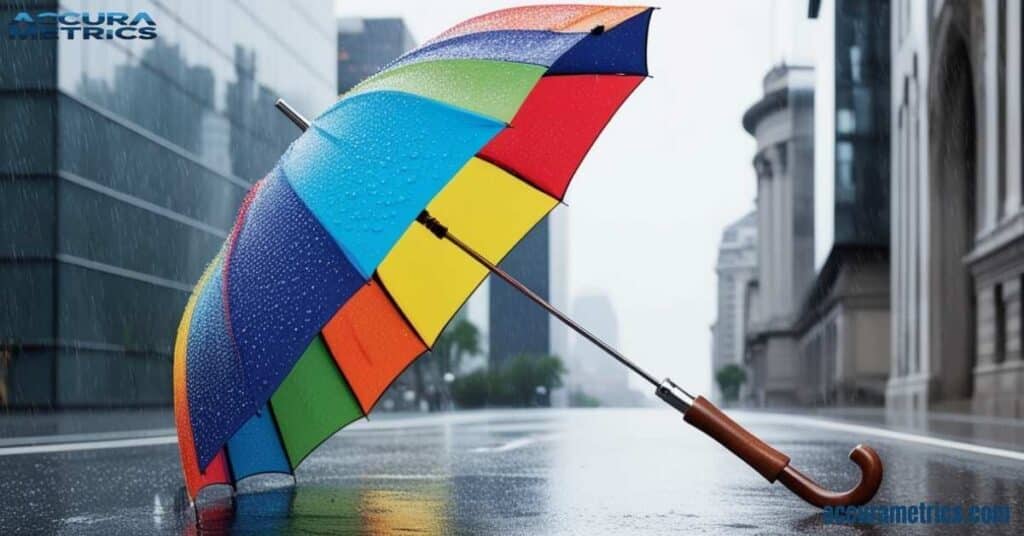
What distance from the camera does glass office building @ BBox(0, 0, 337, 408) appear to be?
3225 centimetres

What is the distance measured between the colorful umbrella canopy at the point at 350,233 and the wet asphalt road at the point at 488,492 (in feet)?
1.55

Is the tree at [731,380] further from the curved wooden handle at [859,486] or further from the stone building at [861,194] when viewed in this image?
Result: the curved wooden handle at [859,486]

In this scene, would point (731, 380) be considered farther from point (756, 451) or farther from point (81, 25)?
point (756, 451)

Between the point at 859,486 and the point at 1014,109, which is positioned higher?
the point at 1014,109

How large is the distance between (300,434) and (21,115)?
92.3 feet

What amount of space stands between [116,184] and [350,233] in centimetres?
3199

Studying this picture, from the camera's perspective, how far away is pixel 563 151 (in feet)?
21.6

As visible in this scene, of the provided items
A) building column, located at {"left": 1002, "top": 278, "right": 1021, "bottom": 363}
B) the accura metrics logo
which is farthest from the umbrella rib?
the accura metrics logo

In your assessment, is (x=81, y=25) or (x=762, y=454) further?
(x=81, y=25)

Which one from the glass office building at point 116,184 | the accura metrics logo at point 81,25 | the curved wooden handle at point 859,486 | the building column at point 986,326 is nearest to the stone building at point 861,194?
the glass office building at point 116,184

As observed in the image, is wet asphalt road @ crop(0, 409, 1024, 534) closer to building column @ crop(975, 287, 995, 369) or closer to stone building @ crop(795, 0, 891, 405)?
building column @ crop(975, 287, 995, 369)

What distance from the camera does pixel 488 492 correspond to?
7492 millimetres

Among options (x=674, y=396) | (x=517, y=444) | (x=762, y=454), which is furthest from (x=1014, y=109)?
(x=674, y=396)

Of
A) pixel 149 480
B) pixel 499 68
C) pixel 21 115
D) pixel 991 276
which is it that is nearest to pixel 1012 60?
pixel 991 276
